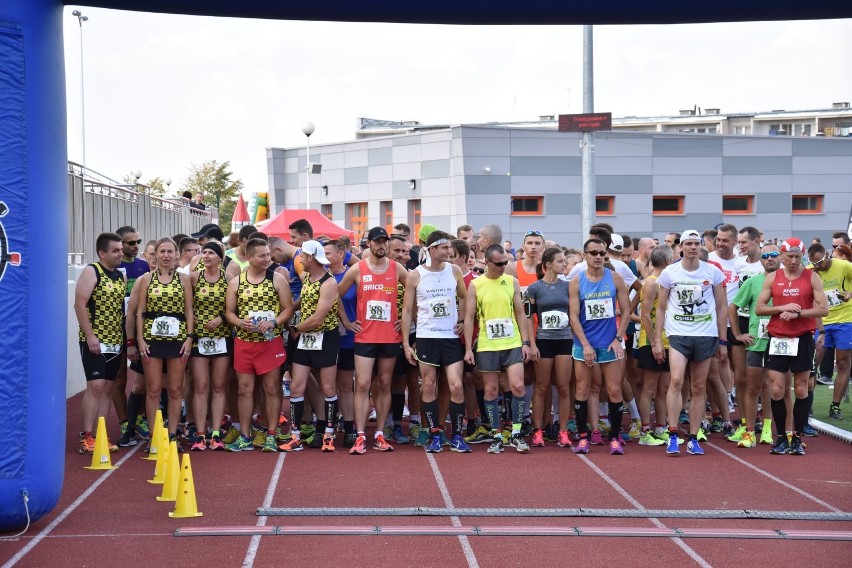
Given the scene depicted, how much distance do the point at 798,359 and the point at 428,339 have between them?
3.56 meters

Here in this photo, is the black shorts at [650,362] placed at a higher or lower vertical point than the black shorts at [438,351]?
lower

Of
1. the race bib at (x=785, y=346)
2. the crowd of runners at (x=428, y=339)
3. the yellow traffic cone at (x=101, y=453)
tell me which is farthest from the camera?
the crowd of runners at (x=428, y=339)

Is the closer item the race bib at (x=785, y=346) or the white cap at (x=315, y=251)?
the race bib at (x=785, y=346)

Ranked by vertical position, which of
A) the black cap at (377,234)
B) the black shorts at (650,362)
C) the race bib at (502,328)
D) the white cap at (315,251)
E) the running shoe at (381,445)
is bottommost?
the running shoe at (381,445)

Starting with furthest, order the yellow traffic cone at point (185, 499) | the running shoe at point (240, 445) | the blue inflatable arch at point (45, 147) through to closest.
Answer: the running shoe at point (240, 445) → the yellow traffic cone at point (185, 499) → the blue inflatable arch at point (45, 147)

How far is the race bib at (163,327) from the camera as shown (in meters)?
10.1

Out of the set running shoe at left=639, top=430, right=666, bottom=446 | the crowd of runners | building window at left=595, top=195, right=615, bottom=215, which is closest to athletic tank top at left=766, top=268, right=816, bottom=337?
the crowd of runners

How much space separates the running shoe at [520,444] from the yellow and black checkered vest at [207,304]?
10.1 ft

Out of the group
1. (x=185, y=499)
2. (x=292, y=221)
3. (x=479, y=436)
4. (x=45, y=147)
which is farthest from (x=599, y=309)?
(x=292, y=221)

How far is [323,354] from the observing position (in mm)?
10344

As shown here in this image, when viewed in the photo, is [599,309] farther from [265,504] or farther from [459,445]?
[265,504]

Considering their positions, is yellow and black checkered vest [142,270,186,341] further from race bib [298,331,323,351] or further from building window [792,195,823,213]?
building window [792,195,823,213]

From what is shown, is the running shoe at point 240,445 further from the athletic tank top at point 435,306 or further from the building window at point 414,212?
the building window at point 414,212

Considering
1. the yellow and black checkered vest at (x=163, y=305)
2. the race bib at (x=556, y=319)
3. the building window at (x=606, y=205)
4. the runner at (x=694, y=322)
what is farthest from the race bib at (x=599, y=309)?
the building window at (x=606, y=205)
